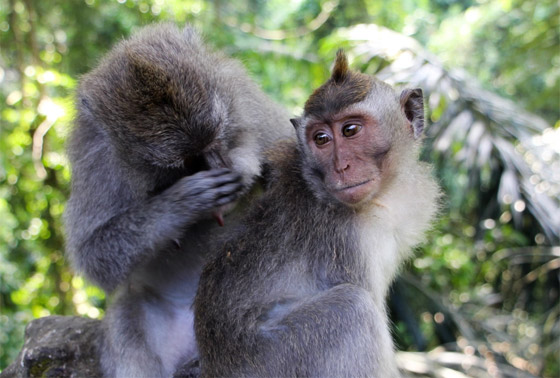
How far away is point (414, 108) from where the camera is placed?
8.29 ft

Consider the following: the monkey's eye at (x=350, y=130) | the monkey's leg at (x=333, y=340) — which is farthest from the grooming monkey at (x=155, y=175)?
the monkey's leg at (x=333, y=340)

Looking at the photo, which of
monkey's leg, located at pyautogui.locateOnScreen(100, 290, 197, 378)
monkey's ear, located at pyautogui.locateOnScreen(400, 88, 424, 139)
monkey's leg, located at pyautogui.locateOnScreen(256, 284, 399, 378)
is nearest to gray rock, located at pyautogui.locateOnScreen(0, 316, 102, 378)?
monkey's leg, located at pyautogui.locateOnScreen(100, 290, 197, 378)

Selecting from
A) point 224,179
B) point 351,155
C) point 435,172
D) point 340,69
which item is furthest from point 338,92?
point 435,172

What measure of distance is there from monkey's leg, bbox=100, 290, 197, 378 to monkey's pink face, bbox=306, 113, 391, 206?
3.98 ft

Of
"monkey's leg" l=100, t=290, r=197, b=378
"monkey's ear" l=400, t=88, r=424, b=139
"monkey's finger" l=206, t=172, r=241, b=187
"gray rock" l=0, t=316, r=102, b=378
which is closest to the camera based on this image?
"monkey's finger" l=206, t=172, r=241, b=187

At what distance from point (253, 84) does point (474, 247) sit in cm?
410

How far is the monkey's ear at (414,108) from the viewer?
8.16 ft

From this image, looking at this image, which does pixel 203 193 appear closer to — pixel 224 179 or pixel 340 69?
pixel 224 179

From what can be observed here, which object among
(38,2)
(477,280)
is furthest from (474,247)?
(38,2)

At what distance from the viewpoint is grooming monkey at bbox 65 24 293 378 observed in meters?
2.29

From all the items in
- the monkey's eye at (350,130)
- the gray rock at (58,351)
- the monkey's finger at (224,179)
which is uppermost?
the monkey's eye at (350,130)

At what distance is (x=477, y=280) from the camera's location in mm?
7172

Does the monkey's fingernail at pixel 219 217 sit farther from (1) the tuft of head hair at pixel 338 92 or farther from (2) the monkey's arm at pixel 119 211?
(1) the tuft of head hair at pixel 338 92

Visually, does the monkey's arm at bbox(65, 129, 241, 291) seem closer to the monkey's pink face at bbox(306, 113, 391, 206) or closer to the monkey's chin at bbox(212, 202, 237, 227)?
the monkey's chin at bbox(212, 202, 237, 227)
